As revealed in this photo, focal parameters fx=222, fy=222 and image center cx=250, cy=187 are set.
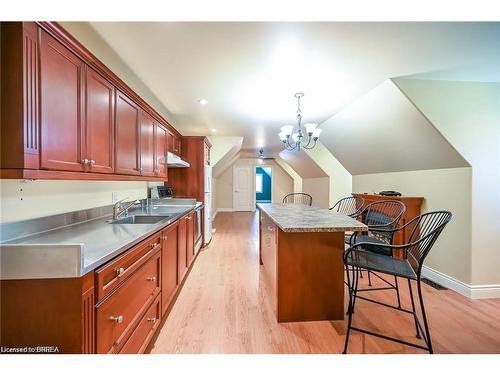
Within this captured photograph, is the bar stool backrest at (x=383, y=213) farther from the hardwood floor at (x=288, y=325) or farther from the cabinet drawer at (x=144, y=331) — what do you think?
the cabinet drawer at (x=144, y=331)

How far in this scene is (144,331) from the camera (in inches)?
58.9

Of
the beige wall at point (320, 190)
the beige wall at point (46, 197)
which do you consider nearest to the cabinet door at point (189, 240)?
the beige wall at point (46, 197)

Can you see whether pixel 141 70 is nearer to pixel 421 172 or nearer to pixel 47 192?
pixel 47 192

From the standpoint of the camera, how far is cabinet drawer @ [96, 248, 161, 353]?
1.05m

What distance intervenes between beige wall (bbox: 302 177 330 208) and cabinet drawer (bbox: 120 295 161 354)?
5.07m

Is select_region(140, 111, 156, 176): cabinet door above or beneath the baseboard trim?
above

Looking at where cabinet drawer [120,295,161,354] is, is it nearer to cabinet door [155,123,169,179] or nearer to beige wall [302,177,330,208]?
cabinet door [155,123,169,179]

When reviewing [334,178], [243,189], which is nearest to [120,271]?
[334,178]

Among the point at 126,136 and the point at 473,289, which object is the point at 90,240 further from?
the point at 473,289

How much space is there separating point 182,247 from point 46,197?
139 centimetres

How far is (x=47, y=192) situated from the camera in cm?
145

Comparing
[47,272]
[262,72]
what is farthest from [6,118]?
[262,72]

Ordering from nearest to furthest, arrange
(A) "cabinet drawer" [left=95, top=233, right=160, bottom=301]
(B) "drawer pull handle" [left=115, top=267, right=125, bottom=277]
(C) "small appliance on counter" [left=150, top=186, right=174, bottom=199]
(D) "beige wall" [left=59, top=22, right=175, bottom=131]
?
1. (A) "cabinet drawer" [left=95, top=233, right=160, bottom=301]
2. (B) "drawer pull handle" [left=115, top=267, right=125, bottom=277]
3. (D) "beige wall" [left=59, top=22, right=175, bottom=131]
4. (C) "small appliance on counter" [left=150, top=186, right=174, bottom=199]

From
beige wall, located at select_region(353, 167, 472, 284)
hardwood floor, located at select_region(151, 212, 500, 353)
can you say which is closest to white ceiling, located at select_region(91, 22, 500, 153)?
beige wall, located at select_region(353, 167, 472, 284)
